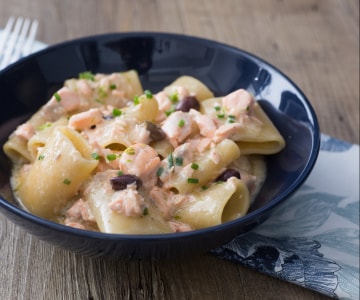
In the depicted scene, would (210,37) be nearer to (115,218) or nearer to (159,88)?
(159,88)

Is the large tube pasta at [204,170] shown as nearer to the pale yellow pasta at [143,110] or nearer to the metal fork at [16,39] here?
the pale yellow pasta at [143,110]

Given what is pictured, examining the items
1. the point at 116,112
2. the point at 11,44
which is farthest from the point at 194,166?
the point at 11,44

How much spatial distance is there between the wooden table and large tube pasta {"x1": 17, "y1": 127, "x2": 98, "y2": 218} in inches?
8.3

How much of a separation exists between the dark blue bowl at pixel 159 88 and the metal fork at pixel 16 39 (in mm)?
583

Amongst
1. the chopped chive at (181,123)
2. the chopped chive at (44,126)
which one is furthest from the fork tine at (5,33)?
the chopped chive at (181,123)

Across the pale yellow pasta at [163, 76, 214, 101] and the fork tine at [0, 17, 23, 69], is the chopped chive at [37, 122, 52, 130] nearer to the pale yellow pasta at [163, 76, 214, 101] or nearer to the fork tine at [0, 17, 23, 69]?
the pale yellow pasta at [163, 76, 214, 101]

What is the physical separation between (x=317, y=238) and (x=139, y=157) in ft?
2.72

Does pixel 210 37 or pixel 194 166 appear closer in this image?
pixel 194 166

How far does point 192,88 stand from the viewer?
109 inches

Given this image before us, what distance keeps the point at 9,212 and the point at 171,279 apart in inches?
25.6

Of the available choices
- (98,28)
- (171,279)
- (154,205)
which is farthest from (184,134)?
(98,28)

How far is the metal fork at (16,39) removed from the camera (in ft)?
10.8

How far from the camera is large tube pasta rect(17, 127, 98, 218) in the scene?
2143mm

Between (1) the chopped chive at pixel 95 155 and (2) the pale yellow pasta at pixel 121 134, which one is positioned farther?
(2) the pale yellow pasta at pixel 121 134
